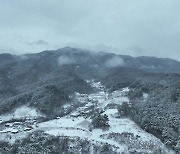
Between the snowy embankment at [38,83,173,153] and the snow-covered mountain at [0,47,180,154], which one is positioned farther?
the snowy embankment at [38,83,173,153]

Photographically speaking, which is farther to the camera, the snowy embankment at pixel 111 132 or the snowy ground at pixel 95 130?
the snowy ground at pixel 95 130

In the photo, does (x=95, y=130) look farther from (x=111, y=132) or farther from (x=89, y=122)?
(x=89, y=122)

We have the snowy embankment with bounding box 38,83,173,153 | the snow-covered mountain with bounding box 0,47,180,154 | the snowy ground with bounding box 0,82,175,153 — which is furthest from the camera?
the snowy ground with bounding box 0,82,175,153

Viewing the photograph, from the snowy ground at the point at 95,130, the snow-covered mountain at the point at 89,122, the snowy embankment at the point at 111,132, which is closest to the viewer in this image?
the snow-covered mountain at the point at 89,122

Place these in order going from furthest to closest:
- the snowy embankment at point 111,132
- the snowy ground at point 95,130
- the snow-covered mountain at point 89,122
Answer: the snowy ground at point 95,130, the snowy embankment at point 111,132, the snow-covered mountain at point 89,122

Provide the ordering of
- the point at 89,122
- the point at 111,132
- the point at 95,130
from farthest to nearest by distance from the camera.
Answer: the point at 89,122
the point at 95,130
the point at 111,132

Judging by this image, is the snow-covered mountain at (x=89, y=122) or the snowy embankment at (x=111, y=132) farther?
the snowy embankment at (x=111, y=132)

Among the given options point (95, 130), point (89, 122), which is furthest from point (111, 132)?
point (89, 122)

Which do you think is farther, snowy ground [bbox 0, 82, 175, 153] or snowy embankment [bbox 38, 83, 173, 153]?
snowy ground [bbox 0, 82, 175, 153]

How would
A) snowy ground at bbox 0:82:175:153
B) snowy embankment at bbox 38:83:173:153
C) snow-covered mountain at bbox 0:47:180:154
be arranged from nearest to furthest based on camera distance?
snow-covered mountain at bbox 0:47:180:154 → snowy embankment at bbox 38:83:173:153 → snowy ground at bbox 0:82:175:153

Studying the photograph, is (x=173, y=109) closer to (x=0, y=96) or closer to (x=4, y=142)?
(x=4, y=142)

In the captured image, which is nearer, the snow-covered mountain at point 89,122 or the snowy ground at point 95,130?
the snow-covered mountain at point 89,122
